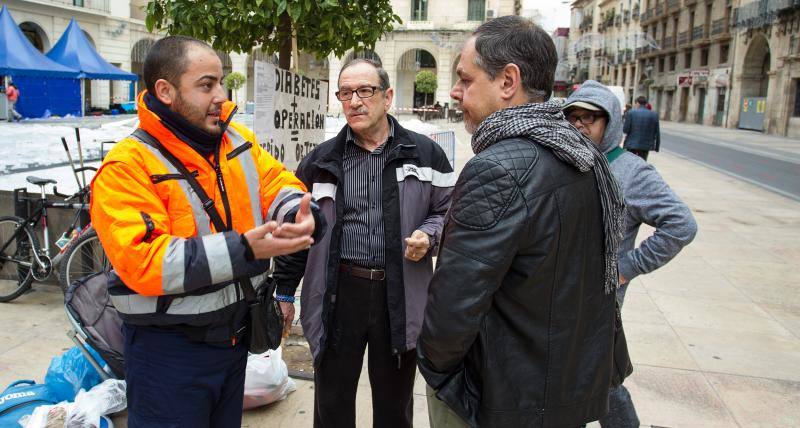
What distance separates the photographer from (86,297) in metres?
2.66

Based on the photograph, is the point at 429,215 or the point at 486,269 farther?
the point at 429,215

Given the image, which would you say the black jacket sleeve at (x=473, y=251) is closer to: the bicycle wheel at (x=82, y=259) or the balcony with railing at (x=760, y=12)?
the bicycle wheel at (x=82, y=259)

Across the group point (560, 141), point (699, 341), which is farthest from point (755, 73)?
point (560, 141)

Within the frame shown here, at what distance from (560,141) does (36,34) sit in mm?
37872

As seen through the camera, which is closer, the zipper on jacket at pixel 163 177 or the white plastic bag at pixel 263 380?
the zipper on jacket at pixel 163 177

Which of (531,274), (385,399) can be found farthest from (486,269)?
(385,399)

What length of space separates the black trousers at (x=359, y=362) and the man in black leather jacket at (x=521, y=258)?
866mm

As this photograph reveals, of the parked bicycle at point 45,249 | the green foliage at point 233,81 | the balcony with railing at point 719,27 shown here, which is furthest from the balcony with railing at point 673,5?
the parked bicycle at point 45,249

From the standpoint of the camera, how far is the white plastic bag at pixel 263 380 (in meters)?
3.30

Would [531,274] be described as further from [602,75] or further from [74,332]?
[602,75]

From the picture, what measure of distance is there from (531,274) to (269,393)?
224cm

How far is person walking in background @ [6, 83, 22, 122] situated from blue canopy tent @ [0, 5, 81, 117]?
330 mm

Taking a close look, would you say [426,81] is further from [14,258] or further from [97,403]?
[97,403]

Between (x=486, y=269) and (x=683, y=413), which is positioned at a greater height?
(x=486, y=269)
